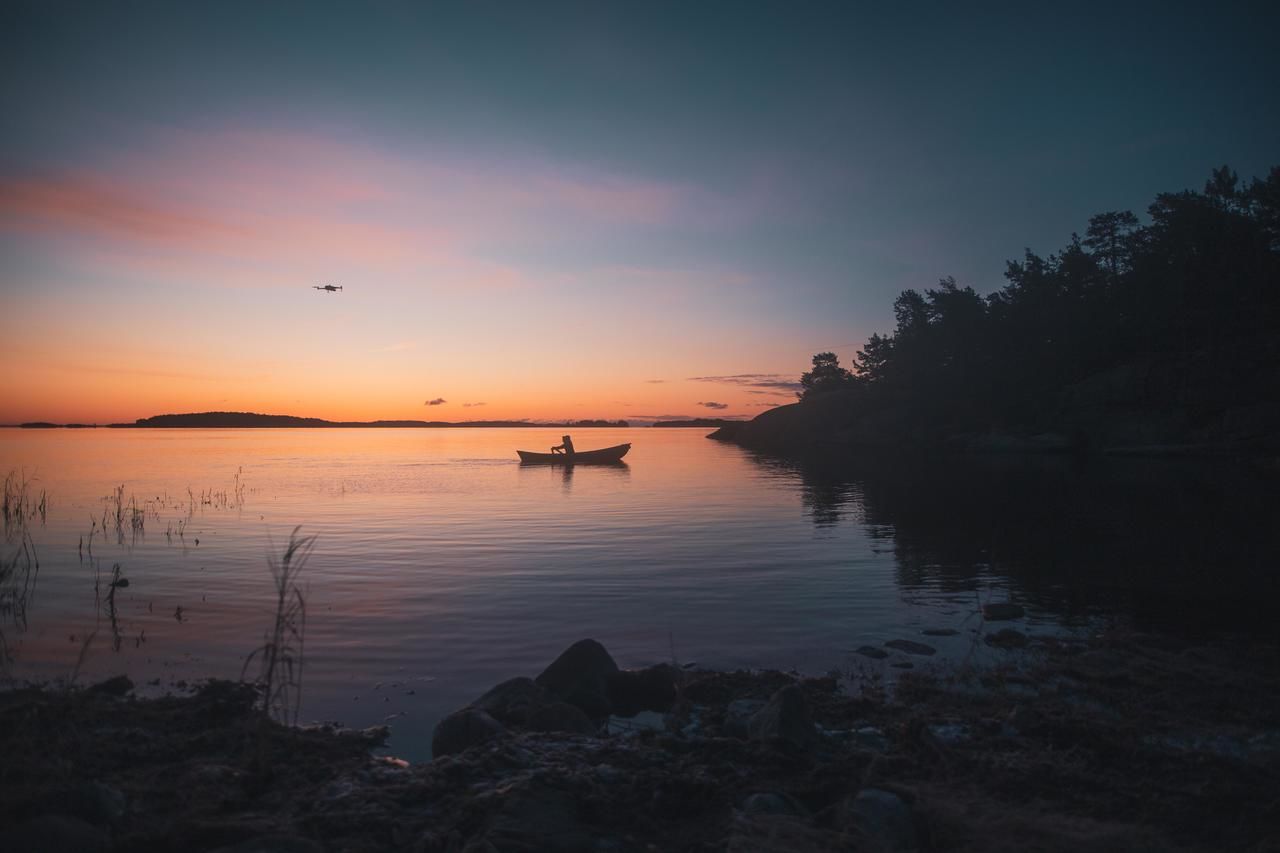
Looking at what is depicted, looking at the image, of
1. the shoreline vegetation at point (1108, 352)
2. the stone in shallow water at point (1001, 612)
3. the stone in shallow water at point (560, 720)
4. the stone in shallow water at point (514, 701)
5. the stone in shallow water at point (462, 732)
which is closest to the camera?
the stone in shallow water at point (462, 732)

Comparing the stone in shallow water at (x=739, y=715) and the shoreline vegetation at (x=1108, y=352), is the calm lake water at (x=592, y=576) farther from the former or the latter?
the shoreline vegetation at (x=1108, y=352)

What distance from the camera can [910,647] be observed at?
1288 centimetres

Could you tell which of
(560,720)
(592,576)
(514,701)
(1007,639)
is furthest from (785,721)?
(592,576)

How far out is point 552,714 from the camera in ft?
28.8

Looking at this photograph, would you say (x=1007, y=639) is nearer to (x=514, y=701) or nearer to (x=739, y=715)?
(x=739, y=715)

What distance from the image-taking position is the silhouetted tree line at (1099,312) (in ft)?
215

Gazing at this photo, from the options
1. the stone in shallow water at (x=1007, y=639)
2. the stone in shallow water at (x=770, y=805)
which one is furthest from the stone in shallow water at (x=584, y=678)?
the stone in shallow water at (x=1007, y=639)

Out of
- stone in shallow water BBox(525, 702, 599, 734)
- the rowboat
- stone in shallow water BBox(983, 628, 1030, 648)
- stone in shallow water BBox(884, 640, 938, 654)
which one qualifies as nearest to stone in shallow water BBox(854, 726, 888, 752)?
stone in shallow water BBox(525, 702, 599, 734)

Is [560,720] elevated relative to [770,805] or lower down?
lower down

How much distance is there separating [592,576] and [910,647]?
955 cm

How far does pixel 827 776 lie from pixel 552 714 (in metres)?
3.37

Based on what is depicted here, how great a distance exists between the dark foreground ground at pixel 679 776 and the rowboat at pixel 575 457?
6027 centimetres

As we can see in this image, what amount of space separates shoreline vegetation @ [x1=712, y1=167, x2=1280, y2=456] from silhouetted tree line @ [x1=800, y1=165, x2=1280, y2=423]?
0.15m

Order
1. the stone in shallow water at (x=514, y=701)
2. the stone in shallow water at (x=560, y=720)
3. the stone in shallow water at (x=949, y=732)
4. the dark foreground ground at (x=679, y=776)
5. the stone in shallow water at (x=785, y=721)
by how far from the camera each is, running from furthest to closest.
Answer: the stone in shallow water at (x=514, y=701)
the stone in shallow water at (x=560, y=720)
the stone in shallow water at (x=949, y=732)
the stone in shallow water at (x=785, y=721)
the dark foreground ground at (x=679, y=776)
